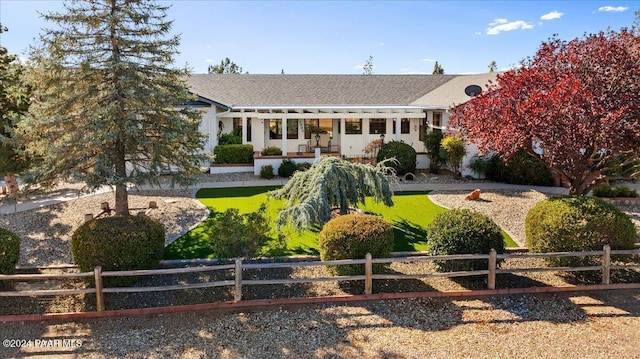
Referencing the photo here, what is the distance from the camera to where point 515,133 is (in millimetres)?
10062

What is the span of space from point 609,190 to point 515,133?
9491 millimetres

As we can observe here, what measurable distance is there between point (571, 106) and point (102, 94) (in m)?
11.1

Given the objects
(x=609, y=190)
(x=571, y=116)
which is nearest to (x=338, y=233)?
(x=571, y=116)

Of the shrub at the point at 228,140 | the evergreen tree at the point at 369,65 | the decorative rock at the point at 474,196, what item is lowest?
the decorative rock at the point at 474,196

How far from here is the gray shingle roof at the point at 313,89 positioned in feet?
84.0

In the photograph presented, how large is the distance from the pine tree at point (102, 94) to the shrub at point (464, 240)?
6836 mm

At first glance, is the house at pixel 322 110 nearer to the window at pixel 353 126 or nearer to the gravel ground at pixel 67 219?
the window at pixel 353 126

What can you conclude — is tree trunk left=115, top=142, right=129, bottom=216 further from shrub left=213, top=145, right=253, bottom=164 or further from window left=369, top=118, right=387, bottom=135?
window left=369, top=118, right=387, bottom=135

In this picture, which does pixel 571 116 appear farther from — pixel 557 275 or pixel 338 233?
pixel 338 233

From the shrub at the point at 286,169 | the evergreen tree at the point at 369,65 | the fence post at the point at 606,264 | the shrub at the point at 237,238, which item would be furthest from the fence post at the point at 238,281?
the evergreen tree at the point at 369,65

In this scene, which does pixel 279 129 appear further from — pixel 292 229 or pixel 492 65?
pixel 492 65

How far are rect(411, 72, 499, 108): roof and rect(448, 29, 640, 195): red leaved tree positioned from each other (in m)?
11.0

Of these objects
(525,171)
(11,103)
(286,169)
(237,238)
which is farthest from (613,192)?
(11,103)

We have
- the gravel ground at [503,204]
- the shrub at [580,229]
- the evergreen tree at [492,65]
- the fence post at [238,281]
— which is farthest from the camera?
the evergreen tree at [492,65]
